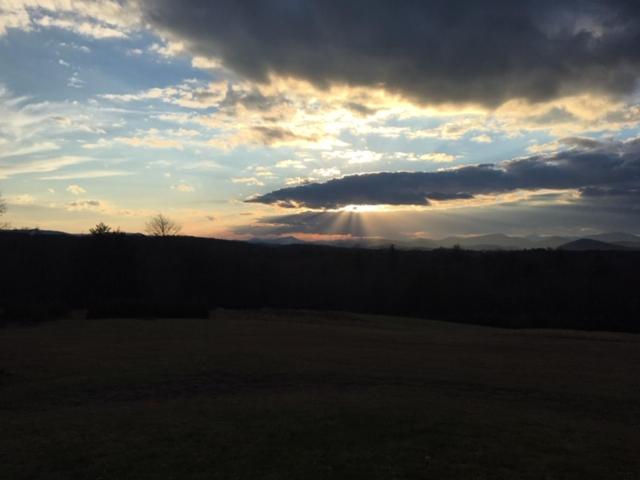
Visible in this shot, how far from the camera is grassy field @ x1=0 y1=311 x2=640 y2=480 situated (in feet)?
26.2

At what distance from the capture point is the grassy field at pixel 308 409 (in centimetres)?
798

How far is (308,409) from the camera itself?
1116cm

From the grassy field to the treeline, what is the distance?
29537 mm

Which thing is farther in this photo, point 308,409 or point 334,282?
point 334,282

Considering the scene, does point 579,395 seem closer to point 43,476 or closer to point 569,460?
point 569,460

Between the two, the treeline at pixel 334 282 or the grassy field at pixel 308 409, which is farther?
the treeline at pixel 334 282

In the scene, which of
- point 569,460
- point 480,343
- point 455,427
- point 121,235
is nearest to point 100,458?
point 455,427

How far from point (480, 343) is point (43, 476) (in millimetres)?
20411

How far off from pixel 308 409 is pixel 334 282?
6611 cm

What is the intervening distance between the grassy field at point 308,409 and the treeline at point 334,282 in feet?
96.9

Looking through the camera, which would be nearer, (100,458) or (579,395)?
(100,458)

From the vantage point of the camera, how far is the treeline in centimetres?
5166

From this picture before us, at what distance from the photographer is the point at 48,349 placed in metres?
19.0

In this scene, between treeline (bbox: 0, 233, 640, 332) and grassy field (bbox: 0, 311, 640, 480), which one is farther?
treeline (bbox: 0, 233, 640, 332)
